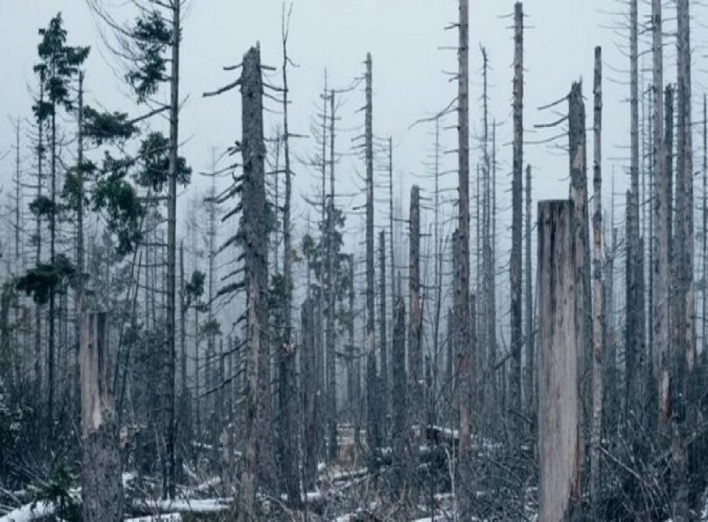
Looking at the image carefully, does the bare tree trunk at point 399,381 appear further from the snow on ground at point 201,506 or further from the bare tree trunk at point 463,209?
the snow on ground at point 201,506

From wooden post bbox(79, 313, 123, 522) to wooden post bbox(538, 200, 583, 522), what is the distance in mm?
4760

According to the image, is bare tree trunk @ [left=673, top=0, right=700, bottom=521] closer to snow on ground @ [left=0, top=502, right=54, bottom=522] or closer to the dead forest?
the dead forest

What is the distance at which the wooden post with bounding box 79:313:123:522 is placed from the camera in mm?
7324

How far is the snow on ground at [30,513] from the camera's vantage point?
1046cm

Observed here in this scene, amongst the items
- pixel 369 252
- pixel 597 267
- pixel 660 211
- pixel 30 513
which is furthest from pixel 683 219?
pixel 30 513

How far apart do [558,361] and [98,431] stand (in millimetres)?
5366

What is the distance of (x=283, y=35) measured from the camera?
22094 mm

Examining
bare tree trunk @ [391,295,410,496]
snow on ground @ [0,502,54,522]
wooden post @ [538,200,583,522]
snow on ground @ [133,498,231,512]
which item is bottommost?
snow on ground @ [133,498,231,512]

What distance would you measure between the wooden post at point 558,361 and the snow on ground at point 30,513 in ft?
28.3

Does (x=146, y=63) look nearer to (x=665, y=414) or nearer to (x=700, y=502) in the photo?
(x=665, y=414)

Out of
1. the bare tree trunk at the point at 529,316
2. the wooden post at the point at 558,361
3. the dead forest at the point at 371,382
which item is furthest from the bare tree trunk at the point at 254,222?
the bare tree trunk at the point at 529,316

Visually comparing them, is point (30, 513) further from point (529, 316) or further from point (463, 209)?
point (529, 316)

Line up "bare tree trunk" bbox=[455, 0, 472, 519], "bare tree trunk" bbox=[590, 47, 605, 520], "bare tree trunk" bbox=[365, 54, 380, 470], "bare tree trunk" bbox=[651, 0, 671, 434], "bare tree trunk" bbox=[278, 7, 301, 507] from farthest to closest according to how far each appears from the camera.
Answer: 1. "bare tree trunk" bbox=[365, 54, 380, 470]
2. "bare tree trunk" bbox=[651, 0, 671, 434]
3. "bare tree trunk" bbox=[455, 0, 472, 519]
4. "bare tree trunk" bbox=[590, 47, 605, 520]
5. "bare tree trunk" bbox=[278, 7, 301, 507]

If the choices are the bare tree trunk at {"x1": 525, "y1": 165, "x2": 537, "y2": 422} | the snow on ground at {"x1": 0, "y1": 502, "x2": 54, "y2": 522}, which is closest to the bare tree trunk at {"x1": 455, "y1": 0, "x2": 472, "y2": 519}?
the snow on ground at {"x1": 0, "y1": 502, "x2": 54, "y2": 522}
